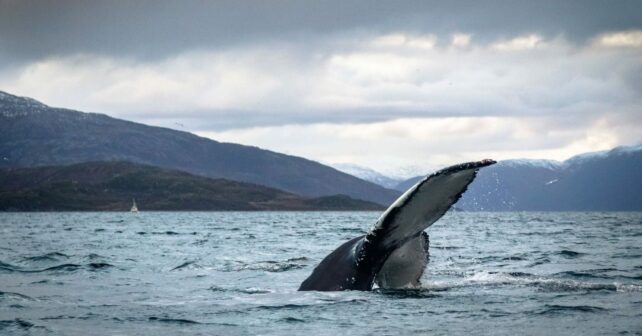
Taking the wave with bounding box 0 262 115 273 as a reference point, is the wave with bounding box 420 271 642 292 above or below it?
above

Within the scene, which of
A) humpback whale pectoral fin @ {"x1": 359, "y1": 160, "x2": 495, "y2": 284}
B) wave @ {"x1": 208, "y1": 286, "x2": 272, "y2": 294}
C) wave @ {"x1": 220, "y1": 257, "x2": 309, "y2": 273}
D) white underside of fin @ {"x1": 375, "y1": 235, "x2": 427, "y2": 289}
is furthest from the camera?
wave @ {"x1": 220, "y1": 257, "x2": 309, "y2": 273}

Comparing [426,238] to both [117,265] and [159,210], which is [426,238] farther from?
[159,210]

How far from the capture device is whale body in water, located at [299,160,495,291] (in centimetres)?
776

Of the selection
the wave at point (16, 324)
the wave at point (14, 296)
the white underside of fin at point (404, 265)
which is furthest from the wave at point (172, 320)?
the wave at point (14, 296)

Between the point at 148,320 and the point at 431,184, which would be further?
the point at 148,320

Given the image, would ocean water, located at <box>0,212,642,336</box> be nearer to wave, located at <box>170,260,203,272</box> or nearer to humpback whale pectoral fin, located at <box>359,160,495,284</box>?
wave, located at <box>170,260,203,272</box>

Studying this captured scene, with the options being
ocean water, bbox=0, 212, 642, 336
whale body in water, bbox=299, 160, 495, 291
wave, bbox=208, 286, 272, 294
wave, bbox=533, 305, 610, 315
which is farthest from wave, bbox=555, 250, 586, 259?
whale body in water, bbox=299, 160, 495, 291

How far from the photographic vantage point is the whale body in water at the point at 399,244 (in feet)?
25.5

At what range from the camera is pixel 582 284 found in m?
12.9

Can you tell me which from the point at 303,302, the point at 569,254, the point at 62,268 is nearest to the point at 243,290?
the point at 303,302

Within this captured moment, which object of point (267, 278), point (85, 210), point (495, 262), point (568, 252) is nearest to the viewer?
point (267, 278)

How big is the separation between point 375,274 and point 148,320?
9.57 ft

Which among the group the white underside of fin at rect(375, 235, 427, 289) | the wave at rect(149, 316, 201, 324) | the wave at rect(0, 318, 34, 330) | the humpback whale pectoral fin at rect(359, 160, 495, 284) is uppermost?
the humpback whale pectoral fin at rect(359, 160, 495, 284)

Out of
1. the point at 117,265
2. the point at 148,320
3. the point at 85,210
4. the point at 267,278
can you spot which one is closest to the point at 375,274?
the point at 148,320
